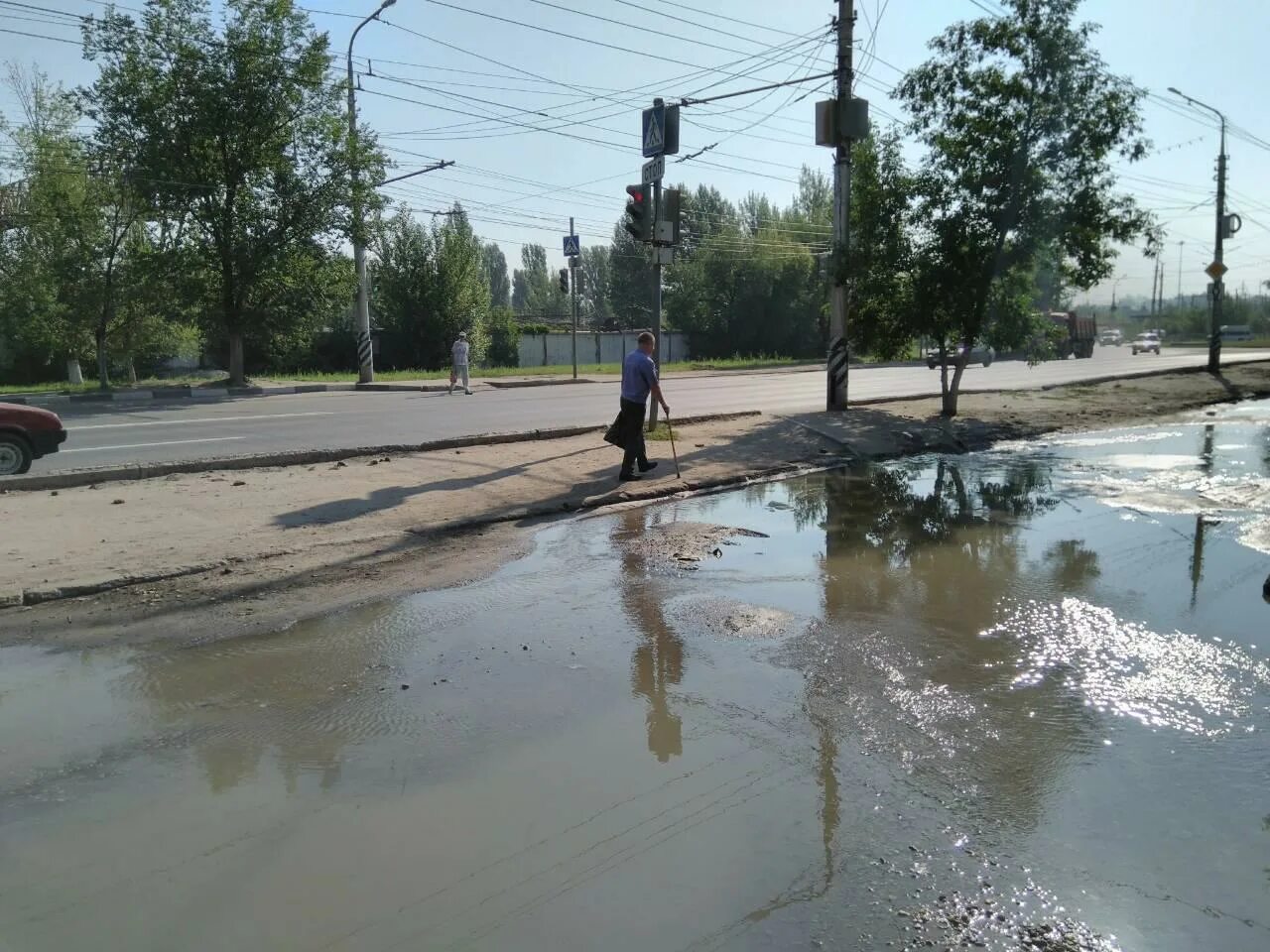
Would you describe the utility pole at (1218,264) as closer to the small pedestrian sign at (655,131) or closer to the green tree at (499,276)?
the small pedestrian sign at (655,131)

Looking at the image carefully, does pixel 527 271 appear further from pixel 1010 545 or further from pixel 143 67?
pixel 1010 545

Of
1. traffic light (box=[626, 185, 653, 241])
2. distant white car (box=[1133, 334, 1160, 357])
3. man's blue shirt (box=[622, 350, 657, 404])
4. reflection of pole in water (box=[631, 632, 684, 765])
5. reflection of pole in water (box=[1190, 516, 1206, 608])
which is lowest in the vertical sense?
reflection of pole in water (box=[631, 632, 684, 765])

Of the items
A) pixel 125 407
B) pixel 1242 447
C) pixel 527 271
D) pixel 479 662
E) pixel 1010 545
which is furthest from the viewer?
pixel 527 271

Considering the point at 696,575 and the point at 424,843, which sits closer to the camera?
the point at 424,843

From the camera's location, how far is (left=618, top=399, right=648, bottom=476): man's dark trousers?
1088cm

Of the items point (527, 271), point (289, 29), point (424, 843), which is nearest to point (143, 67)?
point (289, 29)

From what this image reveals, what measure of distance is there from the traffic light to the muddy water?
7712mm

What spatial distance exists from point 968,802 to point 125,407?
21.6 meters

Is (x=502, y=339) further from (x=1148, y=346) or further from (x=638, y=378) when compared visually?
(x=1148, y=346)

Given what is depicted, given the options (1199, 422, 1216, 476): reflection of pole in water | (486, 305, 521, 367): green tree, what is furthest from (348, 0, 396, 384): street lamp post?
(1199, 422, 1216, 476): reflection of pole in water

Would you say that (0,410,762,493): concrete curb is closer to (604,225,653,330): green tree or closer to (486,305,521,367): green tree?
(486,305,521,367): green tree

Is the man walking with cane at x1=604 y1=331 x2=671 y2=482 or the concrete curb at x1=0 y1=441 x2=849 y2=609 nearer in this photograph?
the concrete curb at x1=0 y1=441 x2=849 y2=609

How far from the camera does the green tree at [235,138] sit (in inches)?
1030

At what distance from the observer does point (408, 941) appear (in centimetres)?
295
